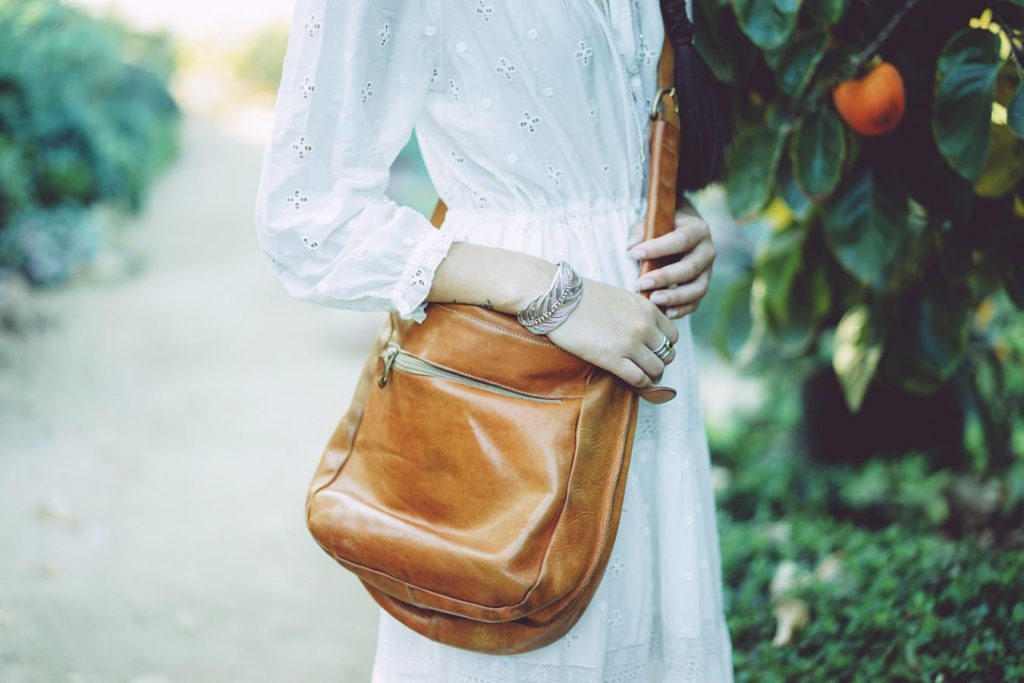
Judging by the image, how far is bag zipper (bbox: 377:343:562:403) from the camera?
110 cm

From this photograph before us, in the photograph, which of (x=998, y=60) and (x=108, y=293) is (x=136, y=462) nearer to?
(x=108, y=293)

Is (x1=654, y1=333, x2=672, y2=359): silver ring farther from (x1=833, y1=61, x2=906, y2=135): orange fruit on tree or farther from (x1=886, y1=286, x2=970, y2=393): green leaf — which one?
(x1=886, y1=286, x2=970, y2=393): green leaf

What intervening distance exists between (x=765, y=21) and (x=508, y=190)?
649 mm

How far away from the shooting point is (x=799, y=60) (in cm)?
160

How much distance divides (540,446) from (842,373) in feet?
4.75

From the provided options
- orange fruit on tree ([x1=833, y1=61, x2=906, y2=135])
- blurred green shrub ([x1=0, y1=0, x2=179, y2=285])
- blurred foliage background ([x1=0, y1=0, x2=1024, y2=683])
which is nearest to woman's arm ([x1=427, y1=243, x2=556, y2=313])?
blurred foliage background ([x1=0, y1=0, x2=1024, y2=683])

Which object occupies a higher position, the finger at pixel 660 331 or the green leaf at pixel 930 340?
the finger at pixel 660 331

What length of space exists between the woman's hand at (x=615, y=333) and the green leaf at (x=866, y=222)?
2.63ft

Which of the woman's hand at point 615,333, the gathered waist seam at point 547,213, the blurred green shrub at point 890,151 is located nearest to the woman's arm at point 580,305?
the woman's hand at point 615,333

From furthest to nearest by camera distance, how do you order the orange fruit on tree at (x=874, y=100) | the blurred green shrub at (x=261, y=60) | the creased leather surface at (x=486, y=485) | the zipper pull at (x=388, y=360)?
1. the blurred green shrub at (x=261, y=60)
2. the orange fruit on tree at (x=874, y=100)
3. the zipper pull at (x=388, y=360)
4. the creased leather surface at (x=486, y=485)

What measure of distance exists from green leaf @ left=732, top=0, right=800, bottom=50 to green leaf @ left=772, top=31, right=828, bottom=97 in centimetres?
11

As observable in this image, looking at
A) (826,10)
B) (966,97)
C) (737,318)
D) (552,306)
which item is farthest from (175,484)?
(966,97)

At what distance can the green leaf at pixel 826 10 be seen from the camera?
147 cm

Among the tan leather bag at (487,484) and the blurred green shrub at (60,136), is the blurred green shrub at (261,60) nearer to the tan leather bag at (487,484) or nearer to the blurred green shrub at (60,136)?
the blurred green shrub at (60,136)
